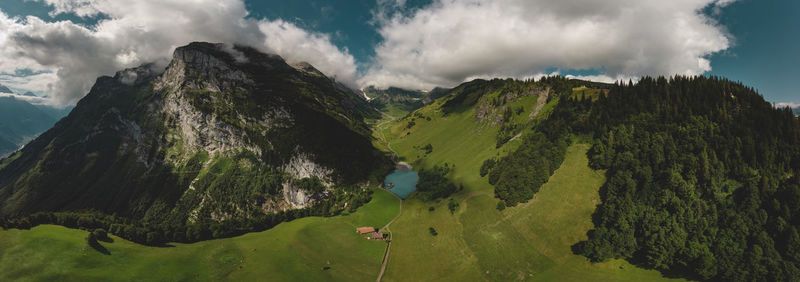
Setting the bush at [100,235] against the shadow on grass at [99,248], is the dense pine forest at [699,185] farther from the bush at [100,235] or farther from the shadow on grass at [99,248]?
the bush at [100,235]

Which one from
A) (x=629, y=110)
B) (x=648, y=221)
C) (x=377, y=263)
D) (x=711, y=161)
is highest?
(x=629, y=110)

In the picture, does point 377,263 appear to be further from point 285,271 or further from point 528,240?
point 528,240

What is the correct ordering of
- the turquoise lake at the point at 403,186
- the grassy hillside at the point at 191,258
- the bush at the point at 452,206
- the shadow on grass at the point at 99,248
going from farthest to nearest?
the turquoise lake at the point at 403,186
the bush at the point at 452,206
the shadow on grass at the point at 99,248
the grassy hillside at the point at 191,258

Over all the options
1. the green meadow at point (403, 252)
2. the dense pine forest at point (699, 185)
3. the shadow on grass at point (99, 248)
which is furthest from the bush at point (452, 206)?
the shadow on grass at point (99, 248)

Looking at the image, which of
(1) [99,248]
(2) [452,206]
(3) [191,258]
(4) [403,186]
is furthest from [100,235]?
(4) [403,186]

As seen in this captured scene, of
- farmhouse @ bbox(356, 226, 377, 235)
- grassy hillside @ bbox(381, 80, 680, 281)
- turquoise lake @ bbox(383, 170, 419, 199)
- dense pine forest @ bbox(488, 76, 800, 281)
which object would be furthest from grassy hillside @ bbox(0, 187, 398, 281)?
turquoise lake @ bbox(383, 170, 419, 199)

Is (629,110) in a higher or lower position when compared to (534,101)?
lower

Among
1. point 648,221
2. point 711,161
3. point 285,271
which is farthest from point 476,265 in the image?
point 711,161
